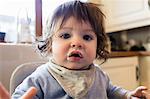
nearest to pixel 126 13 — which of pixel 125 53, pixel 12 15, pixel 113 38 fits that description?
pixel 113 38

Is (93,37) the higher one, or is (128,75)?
(93,37)

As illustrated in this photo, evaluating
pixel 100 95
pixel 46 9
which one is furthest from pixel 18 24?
pixel 100 95

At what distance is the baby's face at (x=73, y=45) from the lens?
647mm

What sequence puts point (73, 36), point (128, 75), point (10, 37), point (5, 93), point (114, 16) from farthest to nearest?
point (114, 16) < point (128, 75) < point (10, 37) < point (73, 36) < point (5, 93)

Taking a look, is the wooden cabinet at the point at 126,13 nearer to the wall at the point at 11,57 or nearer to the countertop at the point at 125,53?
the countertop at the point at 125,53

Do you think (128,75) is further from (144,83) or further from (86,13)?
(86,13)

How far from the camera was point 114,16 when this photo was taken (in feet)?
6.82

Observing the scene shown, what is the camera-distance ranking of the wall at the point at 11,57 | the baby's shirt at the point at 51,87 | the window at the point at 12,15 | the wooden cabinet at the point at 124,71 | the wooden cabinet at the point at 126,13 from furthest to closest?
1. the wooden cabinet at the point at 126,13
2. the wooden cabinet at the point at 124,71
3. the window at the point at 12,15
4. the wall at the point at 11,57
5. the baby's shirt at the point at 51,87

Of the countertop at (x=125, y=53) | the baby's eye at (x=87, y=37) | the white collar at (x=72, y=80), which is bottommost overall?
the white collar at (x=72, y=80)

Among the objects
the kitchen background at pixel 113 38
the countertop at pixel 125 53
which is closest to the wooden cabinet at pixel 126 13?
the kitchen background at pixel 113 38

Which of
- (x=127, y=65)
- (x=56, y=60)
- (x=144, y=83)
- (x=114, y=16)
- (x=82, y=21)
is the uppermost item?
(x=114, y=16)

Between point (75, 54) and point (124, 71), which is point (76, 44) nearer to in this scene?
point (75, 54)

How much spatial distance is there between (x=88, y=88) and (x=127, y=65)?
1.01m

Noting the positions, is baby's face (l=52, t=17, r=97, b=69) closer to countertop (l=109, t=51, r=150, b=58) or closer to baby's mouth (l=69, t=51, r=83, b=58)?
baby's mouth (l=69, t=51, r=83, b=58)
